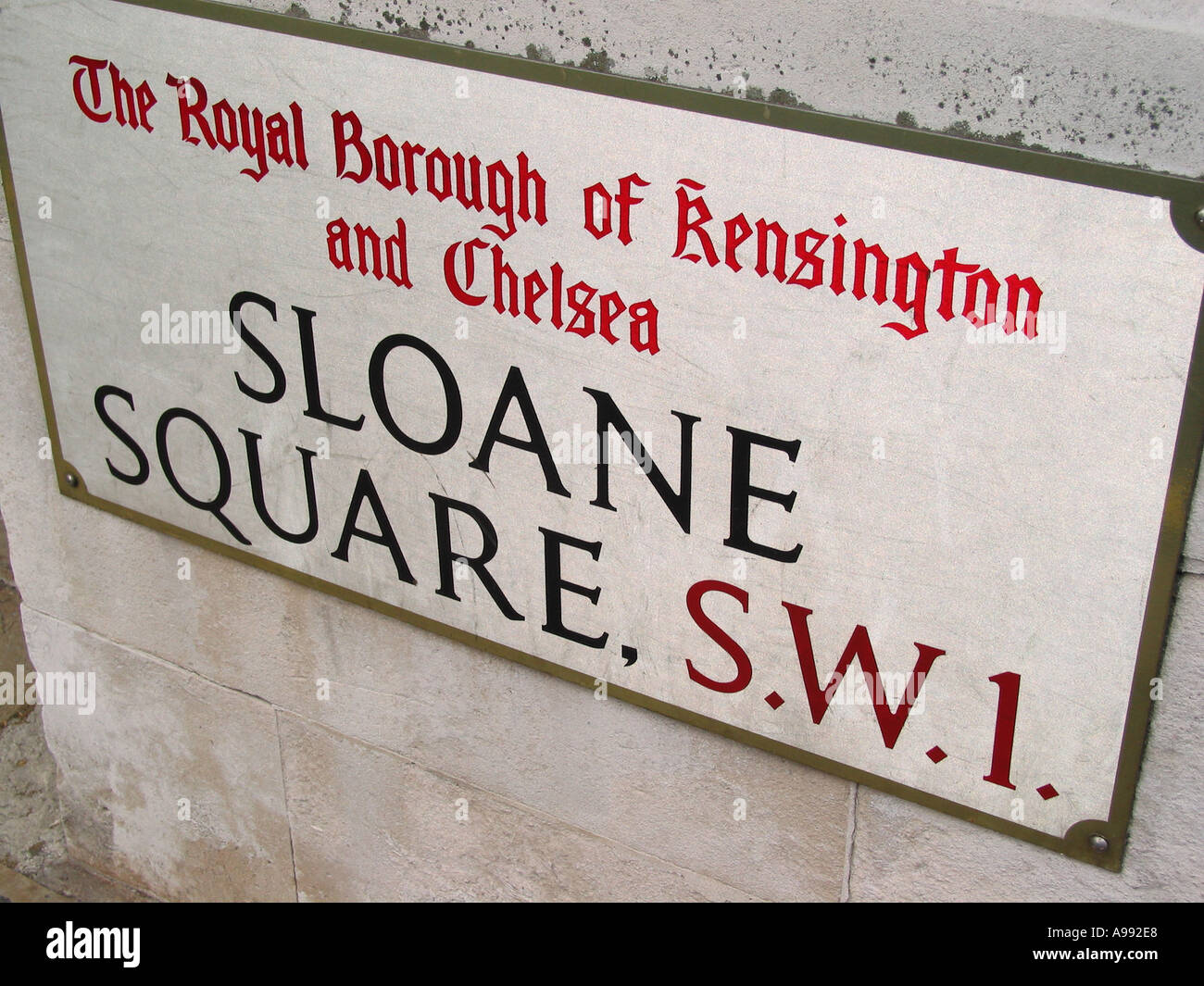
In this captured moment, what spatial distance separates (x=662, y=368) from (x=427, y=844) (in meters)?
1.34

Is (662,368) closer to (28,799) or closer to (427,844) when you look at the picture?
(427,844)

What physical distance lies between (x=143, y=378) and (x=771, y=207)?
4.88ft

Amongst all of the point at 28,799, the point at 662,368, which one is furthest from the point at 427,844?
the point at 28,799

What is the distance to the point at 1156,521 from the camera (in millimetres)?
1748

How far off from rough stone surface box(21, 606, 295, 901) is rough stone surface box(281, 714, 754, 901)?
0.09m

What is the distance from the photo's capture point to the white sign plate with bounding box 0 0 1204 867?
A: 1768 mm

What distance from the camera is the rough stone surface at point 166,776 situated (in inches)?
123

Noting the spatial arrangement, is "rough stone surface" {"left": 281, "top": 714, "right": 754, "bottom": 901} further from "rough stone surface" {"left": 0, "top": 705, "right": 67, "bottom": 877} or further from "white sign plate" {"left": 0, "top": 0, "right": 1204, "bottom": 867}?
"rough stone surface" {"left": 0, "top": 705, "right": 67, "bottom": 877}

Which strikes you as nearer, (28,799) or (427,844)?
(427,844)

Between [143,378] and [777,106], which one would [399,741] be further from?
[777,106]

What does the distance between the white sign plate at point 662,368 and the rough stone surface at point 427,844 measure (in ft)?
1.40

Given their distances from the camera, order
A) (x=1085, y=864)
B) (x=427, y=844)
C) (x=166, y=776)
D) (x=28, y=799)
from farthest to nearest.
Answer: (x=28, y=799)
(x=166, y=776)
(x=427, y=844)
(x=1085, y=864)

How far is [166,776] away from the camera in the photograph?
333cm

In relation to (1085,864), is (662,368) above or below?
above
